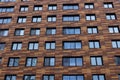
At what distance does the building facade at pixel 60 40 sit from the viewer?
101ft

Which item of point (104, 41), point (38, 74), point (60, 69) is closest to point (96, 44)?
point (104, 41)

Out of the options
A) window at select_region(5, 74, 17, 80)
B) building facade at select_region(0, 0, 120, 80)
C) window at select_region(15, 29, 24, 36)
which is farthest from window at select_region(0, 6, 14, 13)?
window at select_region(5, 74, 17, 80)

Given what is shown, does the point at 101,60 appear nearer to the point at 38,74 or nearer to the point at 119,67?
the point at 119,67

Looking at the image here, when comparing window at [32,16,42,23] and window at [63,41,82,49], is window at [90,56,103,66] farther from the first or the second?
window at [32,16,42,23]

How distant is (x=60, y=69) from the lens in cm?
3089

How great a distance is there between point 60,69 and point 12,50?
28.4ft

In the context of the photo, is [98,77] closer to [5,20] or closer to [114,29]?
[114,29]

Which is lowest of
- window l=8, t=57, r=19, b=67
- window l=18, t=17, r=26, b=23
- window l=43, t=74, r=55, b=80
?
window l=43, t=74, r=55, b=80

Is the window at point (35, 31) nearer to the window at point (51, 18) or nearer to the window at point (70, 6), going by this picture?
the window at point (51, 18)

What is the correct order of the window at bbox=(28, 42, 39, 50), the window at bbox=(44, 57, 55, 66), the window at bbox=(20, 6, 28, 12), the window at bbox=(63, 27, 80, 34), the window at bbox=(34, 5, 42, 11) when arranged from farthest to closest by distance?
the window at bbox=(20, 6, 28, 12) → the window at bbox=(34, 5, 42, 11) → the window at bbox=(63, 27, 80, 34) → the window at bbox=(28, 42, 39, 50) → the window at bbox=(44, 57, 55, 66)

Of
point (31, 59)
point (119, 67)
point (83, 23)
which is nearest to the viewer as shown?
point (119, 67)

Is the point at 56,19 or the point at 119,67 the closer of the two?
the point at 119,67

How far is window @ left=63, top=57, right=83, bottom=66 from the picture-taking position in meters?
31.6

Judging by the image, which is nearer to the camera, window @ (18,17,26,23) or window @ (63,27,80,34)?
window @ (63,27,80,34)
